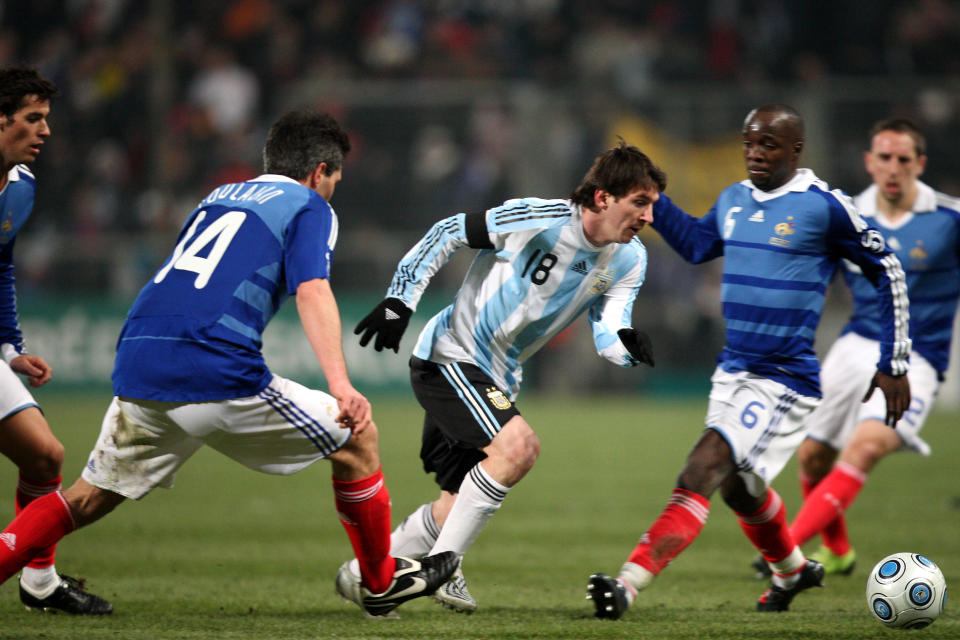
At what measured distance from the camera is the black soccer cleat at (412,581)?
4.70 meters

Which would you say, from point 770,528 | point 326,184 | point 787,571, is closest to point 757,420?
point 770,528

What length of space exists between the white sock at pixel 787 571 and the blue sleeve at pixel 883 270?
958 millimetres

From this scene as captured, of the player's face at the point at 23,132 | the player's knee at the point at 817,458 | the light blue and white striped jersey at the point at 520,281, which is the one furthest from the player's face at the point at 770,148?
the player's face at the point at 23,132

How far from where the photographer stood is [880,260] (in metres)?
5.19

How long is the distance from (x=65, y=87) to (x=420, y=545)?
1410cm

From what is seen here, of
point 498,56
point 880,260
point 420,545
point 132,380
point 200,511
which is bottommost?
point 200,511

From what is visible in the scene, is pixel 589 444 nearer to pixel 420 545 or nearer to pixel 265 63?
pixel 420 545

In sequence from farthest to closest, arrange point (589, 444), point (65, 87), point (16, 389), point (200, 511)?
point (65, 87), point (589, 444), point (200, 511), point (16, 389)

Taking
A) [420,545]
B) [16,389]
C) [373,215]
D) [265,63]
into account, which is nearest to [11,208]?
[16,389]

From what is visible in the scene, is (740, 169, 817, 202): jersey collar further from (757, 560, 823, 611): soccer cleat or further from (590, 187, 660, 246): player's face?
(757, 560, 823, 611): soccer cleat

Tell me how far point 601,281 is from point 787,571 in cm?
160

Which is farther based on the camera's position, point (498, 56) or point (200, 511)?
point (498, 56)

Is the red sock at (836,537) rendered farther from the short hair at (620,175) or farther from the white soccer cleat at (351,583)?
the white soccer cleat at (351,583)

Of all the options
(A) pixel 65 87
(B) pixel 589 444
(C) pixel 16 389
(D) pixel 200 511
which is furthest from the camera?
(A) pixel 65 87
